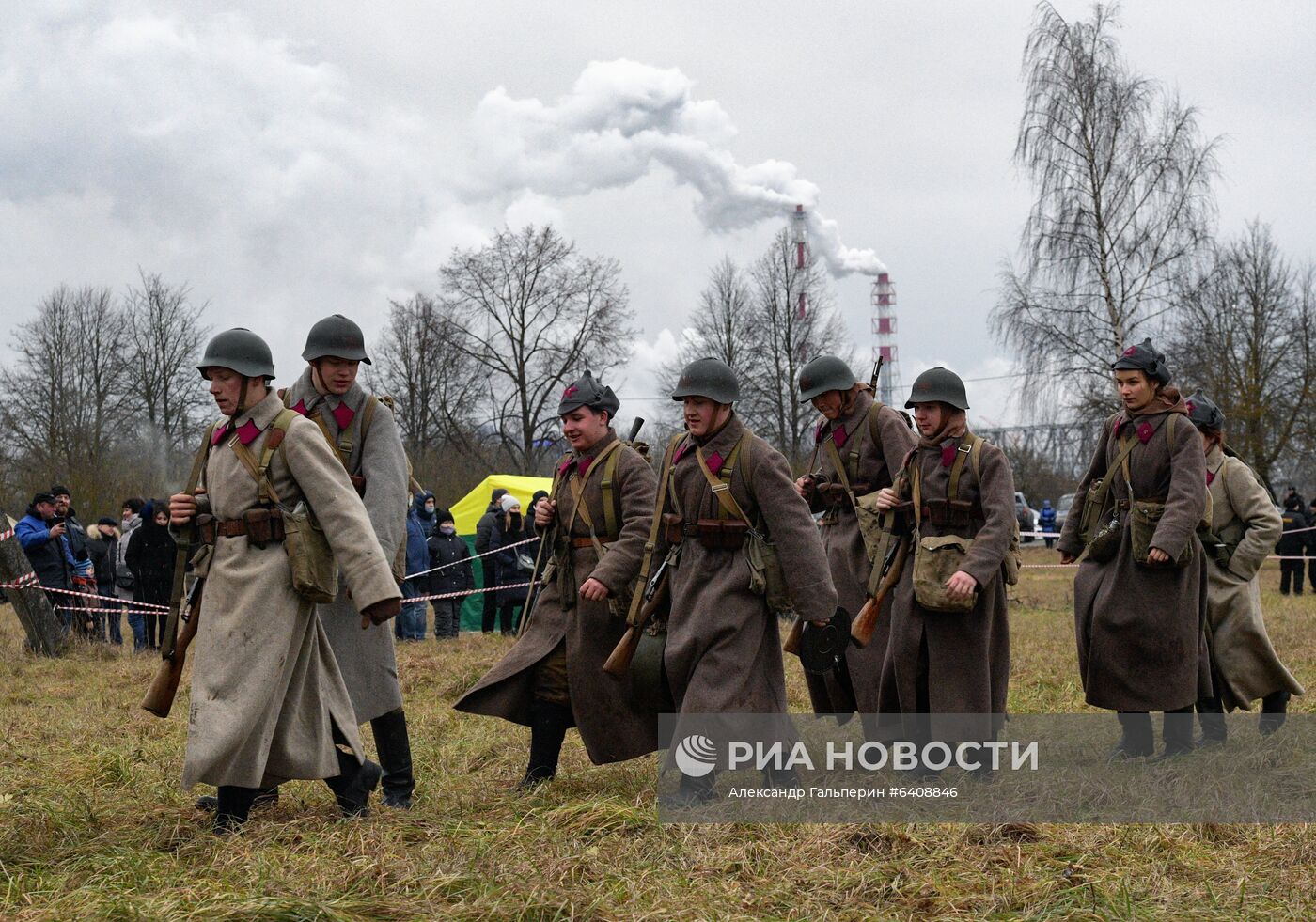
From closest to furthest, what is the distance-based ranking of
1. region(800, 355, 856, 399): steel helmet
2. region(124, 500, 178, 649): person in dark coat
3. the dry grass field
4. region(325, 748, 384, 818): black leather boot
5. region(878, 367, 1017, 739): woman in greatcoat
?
the dry grass field → region(325, 748, 384, 818): black leather boot → region(878, 367, 1017, 739): woman in greatcoat → region(800, 355, 856, 399): steel helmet → region(124, 500, 178, 649): person in dark coat

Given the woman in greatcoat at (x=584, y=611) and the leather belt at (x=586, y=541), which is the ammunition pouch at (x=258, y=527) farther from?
the leather belt at (x=586, y=541)

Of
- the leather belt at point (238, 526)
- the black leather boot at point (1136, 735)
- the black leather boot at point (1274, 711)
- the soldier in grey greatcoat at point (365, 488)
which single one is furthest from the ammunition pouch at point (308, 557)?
the black leather boot at point (1274, 711)

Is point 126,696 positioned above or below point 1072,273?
below

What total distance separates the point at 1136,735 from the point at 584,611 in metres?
2.92

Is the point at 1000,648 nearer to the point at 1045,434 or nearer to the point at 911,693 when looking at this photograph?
the point at 911,693

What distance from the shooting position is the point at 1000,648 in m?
6.86

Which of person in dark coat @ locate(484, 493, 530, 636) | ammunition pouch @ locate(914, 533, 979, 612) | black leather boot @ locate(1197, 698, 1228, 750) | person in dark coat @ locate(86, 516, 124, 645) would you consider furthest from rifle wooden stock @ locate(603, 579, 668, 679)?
person in dark coat @ locate(86, 516, 124, 645)

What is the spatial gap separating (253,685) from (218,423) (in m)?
1.19

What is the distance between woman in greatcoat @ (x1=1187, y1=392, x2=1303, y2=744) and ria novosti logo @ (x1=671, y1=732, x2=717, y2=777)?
311 cm

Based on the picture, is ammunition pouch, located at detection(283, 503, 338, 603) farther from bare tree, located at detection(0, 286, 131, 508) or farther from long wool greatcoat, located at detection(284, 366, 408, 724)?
bare tree, located at detection(0, 286, 131, 508)

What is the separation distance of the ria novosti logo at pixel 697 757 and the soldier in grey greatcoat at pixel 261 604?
126cm

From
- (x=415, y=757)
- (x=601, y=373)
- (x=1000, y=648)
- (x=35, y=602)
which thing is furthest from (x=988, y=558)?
(x=601, y=373)

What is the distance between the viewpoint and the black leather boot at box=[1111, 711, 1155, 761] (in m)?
7.18

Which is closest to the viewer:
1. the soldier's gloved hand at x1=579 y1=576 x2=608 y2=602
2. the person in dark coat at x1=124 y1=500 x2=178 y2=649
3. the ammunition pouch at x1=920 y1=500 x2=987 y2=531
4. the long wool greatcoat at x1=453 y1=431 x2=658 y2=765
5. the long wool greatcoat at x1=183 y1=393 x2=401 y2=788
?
the long wool greatcoat at x1=183 y1=393 x2=401 y2=788
